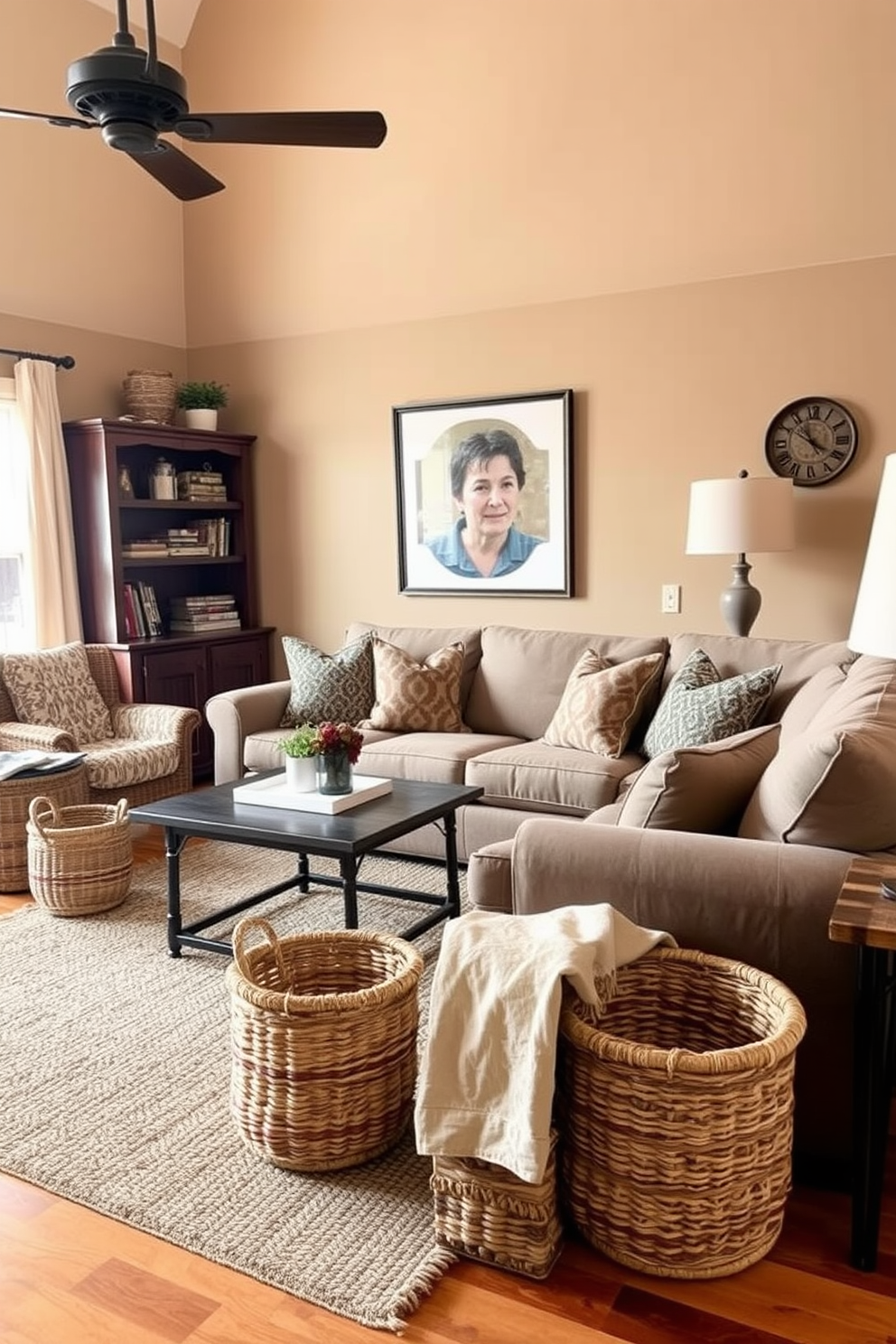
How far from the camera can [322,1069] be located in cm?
215

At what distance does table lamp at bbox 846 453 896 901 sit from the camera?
1716 mm

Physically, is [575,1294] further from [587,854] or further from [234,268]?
[234,268]

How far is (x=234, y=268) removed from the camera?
5766 millimetres

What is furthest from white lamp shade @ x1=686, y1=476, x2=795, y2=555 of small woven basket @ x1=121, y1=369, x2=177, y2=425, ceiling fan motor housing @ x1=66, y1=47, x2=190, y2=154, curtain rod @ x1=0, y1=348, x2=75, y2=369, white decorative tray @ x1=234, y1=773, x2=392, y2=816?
curtain rod @ x1=0, y1=348, x2=75, y2=369

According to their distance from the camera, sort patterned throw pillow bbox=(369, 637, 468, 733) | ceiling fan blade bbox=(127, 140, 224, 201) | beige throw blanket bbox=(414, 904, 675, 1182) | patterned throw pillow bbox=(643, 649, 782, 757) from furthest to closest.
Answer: patterned throw pillow bbox=(369, 637, 468, 733) → patterned throw pillow bbox=(643, 649, 782, 757) → ceiling fan blade bbox=(127, 140, 224, 201) → beige throw blanket bbox=(414, 904, 675, 1182)

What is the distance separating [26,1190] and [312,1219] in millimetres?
631

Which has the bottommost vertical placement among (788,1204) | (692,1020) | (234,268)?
(788,1204)

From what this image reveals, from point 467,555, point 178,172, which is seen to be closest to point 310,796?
point 178,172

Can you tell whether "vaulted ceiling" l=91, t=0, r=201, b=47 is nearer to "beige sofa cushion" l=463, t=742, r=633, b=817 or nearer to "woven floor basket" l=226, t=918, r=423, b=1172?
"beige sofa cushion" l=463, t=742, r=633, b=817

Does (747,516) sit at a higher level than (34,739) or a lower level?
higher

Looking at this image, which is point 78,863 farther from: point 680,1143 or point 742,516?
point 742,516

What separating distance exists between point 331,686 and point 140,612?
4.27 feet

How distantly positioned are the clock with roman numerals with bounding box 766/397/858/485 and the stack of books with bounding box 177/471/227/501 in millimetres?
2915

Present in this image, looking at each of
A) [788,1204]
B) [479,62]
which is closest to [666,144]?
[479,62]
